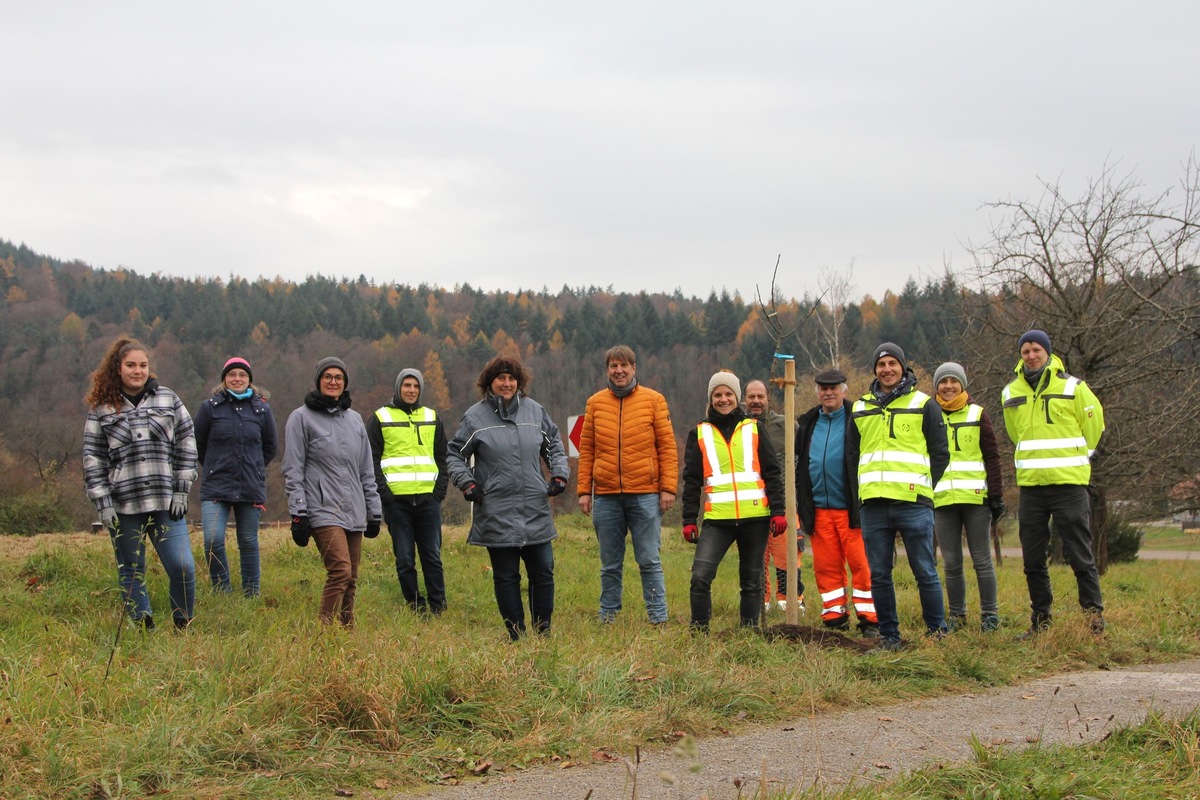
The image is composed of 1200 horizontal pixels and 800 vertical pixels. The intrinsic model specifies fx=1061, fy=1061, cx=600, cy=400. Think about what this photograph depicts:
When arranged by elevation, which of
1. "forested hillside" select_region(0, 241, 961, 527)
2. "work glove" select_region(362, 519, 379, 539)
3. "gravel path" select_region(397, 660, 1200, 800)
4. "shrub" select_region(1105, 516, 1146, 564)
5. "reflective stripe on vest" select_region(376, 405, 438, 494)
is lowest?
"shrub" select_region(1105, 516, 1146, 564)

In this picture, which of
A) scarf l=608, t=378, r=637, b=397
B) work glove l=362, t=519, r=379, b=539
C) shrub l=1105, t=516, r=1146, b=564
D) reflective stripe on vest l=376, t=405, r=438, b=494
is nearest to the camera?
work glove l=362, t=519, r=379, b=539

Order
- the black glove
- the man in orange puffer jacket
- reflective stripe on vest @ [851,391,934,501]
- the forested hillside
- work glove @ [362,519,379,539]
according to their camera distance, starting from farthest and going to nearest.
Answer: the forested hillside, the man in orange puffer jacket, work glove @ [362,519,379,539], reflective stripe on vest @ [851,391,934,501], the black glove

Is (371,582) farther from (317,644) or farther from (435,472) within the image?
(317,644)

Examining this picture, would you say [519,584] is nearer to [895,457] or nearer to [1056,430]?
[895,457]

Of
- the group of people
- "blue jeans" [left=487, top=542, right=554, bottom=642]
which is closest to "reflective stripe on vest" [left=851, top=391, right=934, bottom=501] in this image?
the group of people

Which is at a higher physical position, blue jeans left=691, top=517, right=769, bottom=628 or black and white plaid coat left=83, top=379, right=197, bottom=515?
black and white plaid coat left=83, top=379, right=197, bottom=515

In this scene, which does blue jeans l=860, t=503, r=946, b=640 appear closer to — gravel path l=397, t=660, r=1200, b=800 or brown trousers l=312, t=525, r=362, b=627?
gravel path l=397, t=660, r=1200, b=800

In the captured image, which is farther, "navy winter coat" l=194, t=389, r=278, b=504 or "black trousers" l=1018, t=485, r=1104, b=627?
"navy winter coat" l=194, t=389, r=278, b=504

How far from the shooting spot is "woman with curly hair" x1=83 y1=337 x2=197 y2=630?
22.4 ft

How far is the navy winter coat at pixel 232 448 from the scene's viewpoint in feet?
29.3

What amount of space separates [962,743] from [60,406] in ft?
253

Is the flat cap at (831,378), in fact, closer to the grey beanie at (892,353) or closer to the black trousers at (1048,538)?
the grey beanie at (892,353)

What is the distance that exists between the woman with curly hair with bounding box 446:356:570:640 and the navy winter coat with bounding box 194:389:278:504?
2355 millimetres

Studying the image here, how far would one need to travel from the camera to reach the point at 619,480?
27.0ft
